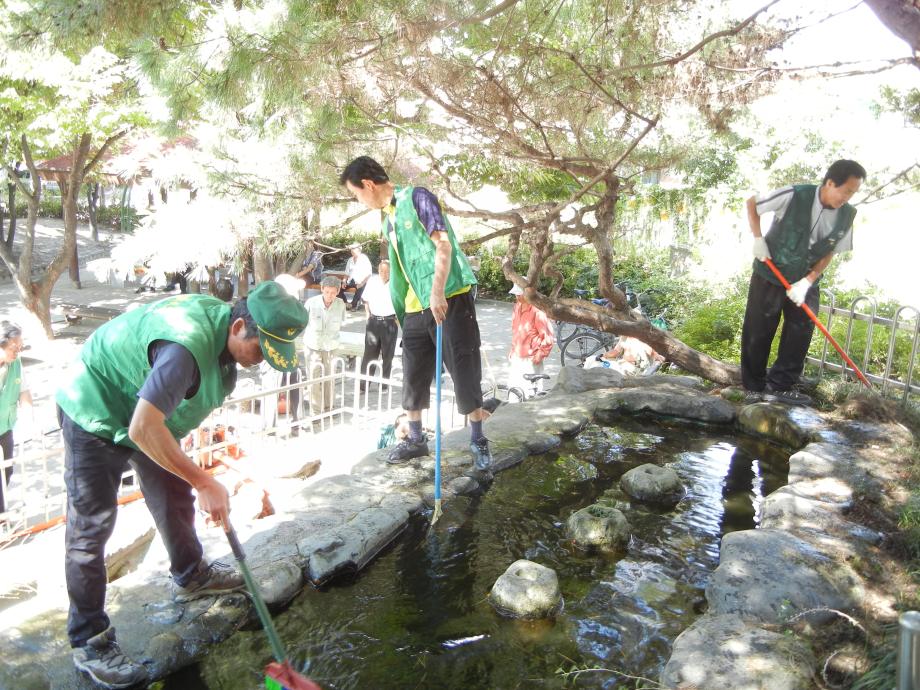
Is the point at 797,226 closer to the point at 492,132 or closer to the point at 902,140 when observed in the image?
the point at 492,132

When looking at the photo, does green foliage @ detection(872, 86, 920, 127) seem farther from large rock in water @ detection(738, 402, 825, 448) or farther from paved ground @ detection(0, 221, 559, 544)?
paved ground @ detection(0, 221, 559, 544)

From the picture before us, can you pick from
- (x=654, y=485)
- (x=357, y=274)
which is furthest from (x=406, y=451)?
(x=357, y=274)

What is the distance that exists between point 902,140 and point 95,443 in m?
14.4

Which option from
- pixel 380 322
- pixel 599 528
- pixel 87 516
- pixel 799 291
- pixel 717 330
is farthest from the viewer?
pixel 717 330

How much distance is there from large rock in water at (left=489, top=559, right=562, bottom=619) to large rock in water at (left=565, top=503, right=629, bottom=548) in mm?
500

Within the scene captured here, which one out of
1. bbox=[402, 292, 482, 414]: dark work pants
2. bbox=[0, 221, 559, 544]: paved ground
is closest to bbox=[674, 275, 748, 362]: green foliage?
bbox=[0, 221, 559, 544]: paved ground

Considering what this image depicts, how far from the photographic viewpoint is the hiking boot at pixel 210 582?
281 cm

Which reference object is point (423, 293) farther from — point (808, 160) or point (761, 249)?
point (808, 160)

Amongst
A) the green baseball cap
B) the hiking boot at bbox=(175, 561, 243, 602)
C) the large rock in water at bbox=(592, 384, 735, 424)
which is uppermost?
the green baseball cap

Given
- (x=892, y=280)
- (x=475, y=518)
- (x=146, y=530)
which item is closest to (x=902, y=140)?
(x=892, y=280)

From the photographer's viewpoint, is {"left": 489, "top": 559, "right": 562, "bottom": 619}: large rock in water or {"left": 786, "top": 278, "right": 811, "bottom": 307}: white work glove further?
{"left": 786, "top": 278, "right": 811, "bottom": 307}: white work glove

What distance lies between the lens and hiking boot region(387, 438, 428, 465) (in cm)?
434

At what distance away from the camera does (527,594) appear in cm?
293

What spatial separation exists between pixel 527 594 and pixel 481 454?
4.74 feet
